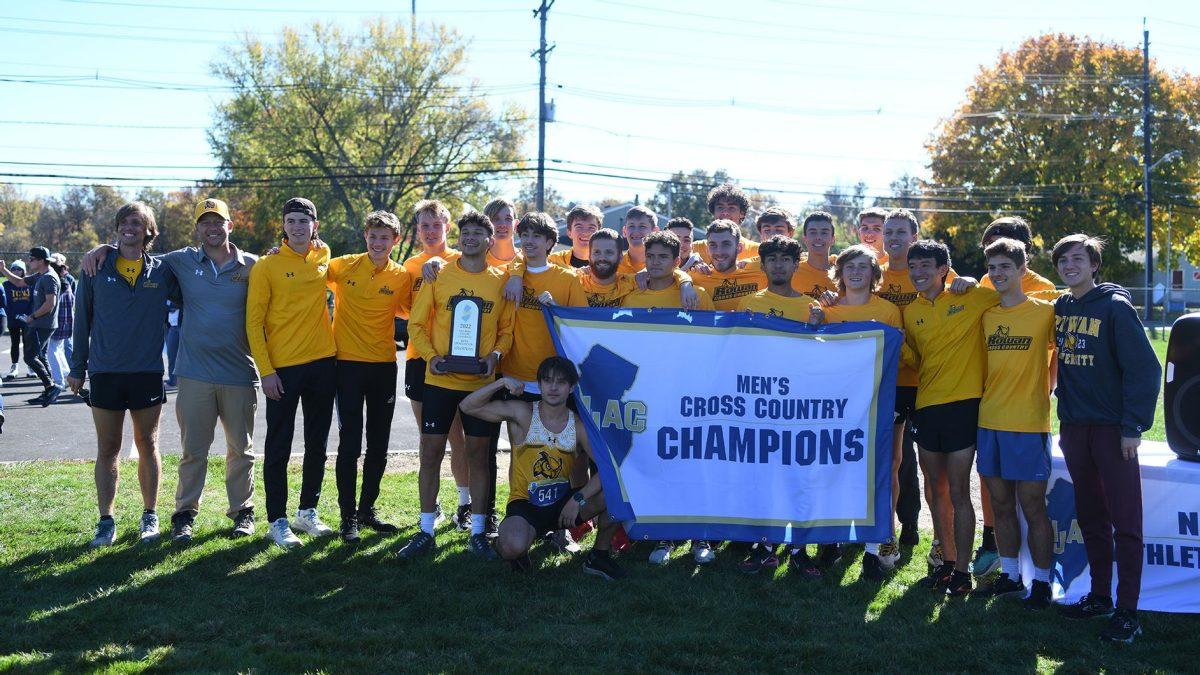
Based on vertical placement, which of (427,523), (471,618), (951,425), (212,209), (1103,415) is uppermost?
(212,209)

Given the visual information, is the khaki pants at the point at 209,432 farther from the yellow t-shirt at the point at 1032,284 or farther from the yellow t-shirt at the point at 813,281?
the yellow t-shirt at the point at 1032,284

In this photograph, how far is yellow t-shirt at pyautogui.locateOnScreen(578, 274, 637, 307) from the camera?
6.32 m

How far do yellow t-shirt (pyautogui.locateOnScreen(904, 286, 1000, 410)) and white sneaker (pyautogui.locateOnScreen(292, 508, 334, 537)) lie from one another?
13.7 feet

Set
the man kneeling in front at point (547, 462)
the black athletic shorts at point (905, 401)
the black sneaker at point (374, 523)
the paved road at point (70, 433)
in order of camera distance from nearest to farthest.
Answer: the man kneeling in front at point (547, 462) → the black athletic shorts at point (905, 401) → the black sneaker at point (374, 523) → the paved road at point (70, 433)

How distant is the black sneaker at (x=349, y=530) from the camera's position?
6.44 meters

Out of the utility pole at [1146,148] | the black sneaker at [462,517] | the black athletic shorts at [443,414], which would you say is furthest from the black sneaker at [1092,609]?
the utility pole at [1146,148]

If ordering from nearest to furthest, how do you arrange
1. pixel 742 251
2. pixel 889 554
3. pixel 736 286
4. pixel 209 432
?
pixel 889 554
pixel 209 432
pixel 736 286
pixel 742 251

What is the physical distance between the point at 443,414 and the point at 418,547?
905 mm

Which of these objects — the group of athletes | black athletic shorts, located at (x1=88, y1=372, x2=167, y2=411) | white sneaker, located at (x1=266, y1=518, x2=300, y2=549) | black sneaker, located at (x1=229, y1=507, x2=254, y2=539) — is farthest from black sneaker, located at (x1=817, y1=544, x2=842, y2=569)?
black athletic shorts, located at (x1=88, y1=372, x2=167, y2=411)

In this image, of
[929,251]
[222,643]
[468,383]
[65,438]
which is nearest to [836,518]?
[929,251]

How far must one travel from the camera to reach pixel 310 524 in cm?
656

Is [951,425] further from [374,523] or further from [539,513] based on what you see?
[374,523]

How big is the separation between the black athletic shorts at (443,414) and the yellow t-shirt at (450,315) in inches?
2.1

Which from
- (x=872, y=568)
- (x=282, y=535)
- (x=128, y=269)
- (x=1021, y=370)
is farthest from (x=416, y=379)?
(x=1021, y=370)
